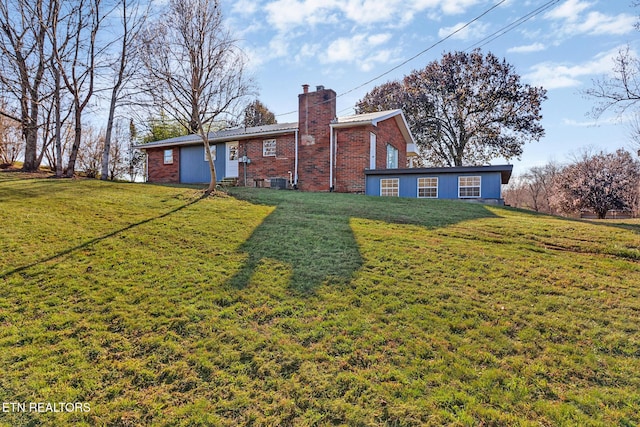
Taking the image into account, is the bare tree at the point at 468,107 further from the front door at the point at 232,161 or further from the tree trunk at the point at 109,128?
the tree trunk at the point at 109,128

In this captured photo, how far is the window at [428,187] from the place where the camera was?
48.4ft

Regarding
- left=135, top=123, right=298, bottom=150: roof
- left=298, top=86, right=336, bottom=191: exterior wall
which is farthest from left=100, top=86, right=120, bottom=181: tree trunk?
left=298, top=86, right=336, bottom=191: exterior wall

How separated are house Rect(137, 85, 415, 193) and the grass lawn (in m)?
8.85

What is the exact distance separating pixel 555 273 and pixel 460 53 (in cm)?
2620

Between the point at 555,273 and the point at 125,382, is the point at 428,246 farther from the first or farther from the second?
the point at 125,382

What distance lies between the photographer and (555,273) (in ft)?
17.4

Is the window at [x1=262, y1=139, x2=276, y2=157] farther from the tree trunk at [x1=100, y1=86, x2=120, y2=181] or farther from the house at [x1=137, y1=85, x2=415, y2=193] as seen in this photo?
the tree trunk at [x1=100, y1=86, x2=120, y2=181]

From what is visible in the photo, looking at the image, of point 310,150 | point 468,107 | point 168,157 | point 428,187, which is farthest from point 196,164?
point 468,107

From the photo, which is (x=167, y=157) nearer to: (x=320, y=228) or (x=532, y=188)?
(x=320, y=228)

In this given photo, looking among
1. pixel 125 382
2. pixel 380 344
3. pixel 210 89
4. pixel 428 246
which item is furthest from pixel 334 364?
pixel 210 89

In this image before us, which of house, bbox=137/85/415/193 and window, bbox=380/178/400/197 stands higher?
house, bbox=137/85/415/193

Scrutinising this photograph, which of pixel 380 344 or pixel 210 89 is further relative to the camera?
pixel 210 89

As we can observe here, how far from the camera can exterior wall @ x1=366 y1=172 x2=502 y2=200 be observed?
13.7 meters

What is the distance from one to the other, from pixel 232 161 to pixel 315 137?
515cm
